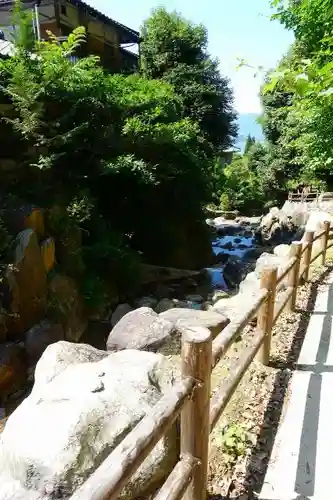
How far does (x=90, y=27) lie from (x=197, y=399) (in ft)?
59.2

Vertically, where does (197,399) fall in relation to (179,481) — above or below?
above

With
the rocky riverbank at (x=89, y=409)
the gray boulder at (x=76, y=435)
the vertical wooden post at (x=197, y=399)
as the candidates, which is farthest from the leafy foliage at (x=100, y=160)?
the vertical wooden post at (x=197, y=399)

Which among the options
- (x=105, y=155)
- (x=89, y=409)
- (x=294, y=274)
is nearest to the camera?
(x=89, y=409)

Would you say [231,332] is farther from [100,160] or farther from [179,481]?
[100,160]

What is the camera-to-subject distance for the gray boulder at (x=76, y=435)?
190cm

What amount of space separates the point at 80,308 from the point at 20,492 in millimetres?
6757

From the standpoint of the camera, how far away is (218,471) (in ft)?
7.48

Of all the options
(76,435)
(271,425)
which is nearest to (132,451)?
(76,435)

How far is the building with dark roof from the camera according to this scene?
14289 mm

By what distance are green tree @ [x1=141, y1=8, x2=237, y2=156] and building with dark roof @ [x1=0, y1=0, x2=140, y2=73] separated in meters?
0.91

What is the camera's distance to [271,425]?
269 cm

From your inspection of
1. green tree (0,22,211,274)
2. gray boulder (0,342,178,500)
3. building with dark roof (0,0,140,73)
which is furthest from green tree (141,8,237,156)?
gray boulder (0,342,178,500)

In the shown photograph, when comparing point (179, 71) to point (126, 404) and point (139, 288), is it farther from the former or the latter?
point (126, 404)

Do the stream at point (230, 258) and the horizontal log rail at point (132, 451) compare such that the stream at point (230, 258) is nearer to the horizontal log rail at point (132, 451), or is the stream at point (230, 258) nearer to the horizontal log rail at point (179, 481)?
the horizontal log rail at point (179, 481)
